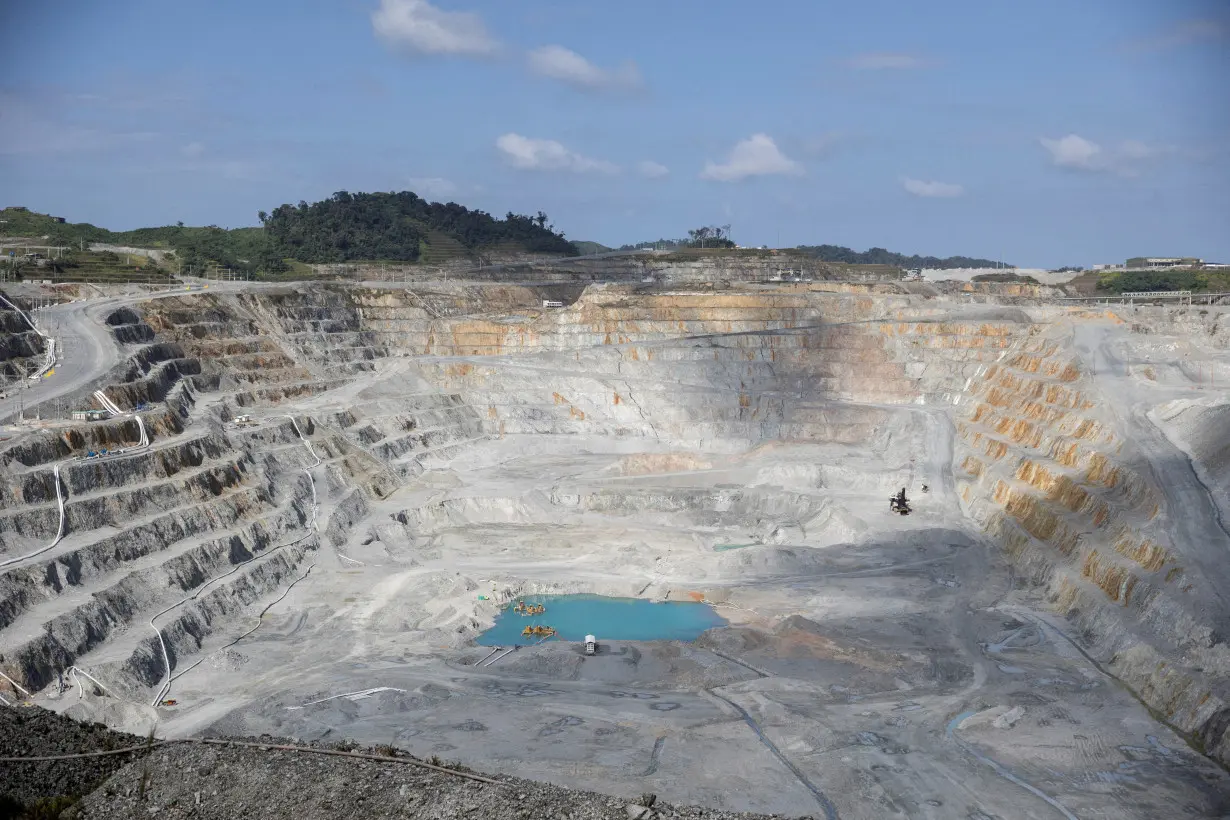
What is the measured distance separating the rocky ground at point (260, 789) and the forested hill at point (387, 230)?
111 meters

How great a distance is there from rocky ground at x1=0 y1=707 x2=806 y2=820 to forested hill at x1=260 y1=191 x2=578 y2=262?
363 feet

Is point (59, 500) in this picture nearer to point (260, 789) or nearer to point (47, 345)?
point (47, 345)

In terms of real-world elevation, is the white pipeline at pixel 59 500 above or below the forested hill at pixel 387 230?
below

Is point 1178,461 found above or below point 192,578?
above

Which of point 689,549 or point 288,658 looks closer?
point 288,658

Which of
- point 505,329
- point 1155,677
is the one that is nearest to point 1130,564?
point 1155,677

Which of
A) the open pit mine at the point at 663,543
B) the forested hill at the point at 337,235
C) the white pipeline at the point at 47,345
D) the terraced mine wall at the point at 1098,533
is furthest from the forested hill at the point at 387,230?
the terraced mine wall at the point at 1098,533

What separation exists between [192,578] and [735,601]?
20.9m

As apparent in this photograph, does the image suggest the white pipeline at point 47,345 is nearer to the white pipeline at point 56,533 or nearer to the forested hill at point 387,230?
the white pipeline at point 56,533

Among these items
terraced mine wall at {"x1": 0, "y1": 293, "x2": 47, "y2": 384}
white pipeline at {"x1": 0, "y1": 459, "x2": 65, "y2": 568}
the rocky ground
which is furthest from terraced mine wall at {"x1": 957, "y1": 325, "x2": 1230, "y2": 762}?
terraced mine wall at {"x1": 0, "y1": 293, "x2": 47, "y2": 384}

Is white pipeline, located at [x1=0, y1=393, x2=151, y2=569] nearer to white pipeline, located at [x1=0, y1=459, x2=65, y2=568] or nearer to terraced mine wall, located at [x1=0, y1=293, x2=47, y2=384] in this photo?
white pipeline, located at [x1=0, y1=459, x2=65, y2=568]

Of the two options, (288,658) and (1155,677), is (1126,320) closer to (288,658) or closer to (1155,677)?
(1155,677)

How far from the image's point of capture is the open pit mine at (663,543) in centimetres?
3344

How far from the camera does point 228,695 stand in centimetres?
3759
